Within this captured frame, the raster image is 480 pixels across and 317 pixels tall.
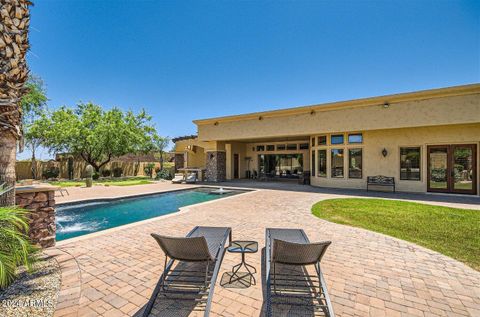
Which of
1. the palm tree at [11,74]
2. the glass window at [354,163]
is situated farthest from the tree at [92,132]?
the glass window at [354,163]

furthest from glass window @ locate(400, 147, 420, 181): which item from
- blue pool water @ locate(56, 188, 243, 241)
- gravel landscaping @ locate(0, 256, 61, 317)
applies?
gravel landscaping @ locate(0, 256, 61, 317)

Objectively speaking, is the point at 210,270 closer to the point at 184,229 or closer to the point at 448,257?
the point at 184,229

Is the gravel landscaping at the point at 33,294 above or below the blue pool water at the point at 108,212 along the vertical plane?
above

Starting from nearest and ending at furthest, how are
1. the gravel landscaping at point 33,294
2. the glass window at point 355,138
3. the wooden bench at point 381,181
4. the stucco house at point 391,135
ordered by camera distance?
the gravel landscaping at point 33,294 → the stucco house at point 391,135 → the wooden bench at point 381,181 → the glass window at point 355,138

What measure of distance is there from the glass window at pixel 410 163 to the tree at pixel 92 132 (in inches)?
927

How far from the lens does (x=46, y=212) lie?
4.54 metres

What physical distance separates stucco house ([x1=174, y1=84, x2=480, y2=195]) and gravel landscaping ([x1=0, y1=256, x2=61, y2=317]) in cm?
1344

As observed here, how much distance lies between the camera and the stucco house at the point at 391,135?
10.6m

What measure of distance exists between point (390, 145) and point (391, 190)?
2665 millimetres

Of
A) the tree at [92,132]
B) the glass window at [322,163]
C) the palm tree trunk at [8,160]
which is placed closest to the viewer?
the palm tree trunk at [8,160]

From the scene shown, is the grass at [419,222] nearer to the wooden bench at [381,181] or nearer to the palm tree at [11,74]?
the wooden bench at [381,181]

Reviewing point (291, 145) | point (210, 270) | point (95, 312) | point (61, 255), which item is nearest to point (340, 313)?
point (210, 270)

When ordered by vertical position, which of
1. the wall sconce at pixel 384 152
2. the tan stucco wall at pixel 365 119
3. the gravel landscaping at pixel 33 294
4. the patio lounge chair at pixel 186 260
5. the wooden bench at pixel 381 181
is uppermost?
the tan stucco wall at pixel 365 119

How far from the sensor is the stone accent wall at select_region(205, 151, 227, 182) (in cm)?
1864
